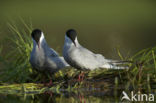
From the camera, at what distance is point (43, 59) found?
750 cm

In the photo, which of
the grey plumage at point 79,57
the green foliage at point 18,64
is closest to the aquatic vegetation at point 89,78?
the green foliage at point 18,64

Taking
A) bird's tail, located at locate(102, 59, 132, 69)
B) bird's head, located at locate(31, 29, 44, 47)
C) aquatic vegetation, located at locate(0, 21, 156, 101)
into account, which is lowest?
aquatic vegetation, located at locate(0, 21, 156, 101)

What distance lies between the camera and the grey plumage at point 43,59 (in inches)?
293

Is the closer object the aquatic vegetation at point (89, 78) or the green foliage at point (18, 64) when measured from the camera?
the aquatic vegetation at point (89, 78)

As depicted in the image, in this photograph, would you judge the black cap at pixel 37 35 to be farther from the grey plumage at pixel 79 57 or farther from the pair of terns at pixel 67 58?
the grey plumage at pixel 79 57

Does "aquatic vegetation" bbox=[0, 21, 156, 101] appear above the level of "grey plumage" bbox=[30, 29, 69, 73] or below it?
below

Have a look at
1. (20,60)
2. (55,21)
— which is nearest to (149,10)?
(55,21)

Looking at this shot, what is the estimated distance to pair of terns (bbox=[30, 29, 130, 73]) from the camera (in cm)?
724

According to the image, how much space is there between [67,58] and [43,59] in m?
0.47

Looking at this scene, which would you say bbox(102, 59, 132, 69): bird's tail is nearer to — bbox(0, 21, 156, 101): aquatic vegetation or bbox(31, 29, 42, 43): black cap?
bbox(0, 21, 156, 101): aquatic vegetation

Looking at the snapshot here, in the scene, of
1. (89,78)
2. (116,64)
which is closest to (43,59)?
(89,78)

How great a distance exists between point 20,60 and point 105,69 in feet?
4.62

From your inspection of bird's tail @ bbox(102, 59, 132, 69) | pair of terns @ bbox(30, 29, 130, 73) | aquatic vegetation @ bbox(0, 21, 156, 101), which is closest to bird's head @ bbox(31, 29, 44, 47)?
pair of terns @ bbox(30, 29, 130, 73)

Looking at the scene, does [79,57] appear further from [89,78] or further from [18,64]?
[18,64]
